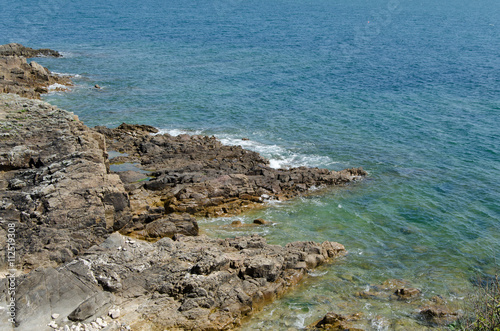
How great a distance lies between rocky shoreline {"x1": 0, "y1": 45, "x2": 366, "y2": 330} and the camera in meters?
16.5

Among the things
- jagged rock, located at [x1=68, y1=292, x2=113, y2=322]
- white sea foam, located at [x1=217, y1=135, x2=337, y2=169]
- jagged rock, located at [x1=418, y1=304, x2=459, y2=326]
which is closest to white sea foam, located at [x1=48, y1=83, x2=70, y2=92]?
white sea foam, located at [x1=217, y1=135, x2=337, y2=169]

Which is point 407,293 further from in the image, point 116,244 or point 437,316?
point 116,244

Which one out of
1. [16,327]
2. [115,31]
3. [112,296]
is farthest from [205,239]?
[115,31]

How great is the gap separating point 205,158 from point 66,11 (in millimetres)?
123673

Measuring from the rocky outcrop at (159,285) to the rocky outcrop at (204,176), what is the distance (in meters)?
7.21

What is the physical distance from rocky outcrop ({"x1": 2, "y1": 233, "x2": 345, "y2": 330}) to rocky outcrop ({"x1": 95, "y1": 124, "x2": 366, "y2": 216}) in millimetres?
7209

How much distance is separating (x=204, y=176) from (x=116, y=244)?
12.4 metres

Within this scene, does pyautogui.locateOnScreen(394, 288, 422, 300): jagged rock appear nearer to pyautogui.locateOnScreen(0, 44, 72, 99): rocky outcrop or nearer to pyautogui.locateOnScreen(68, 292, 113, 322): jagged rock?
pyautogui.locateOnScreen(68, 292, 113, 322): jagged rock

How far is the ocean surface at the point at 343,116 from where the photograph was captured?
23.9m

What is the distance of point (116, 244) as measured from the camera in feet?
64.6

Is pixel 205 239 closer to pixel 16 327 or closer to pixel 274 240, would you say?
pixel 274 240

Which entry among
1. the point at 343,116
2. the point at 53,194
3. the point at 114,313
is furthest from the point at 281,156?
the point at 114,313

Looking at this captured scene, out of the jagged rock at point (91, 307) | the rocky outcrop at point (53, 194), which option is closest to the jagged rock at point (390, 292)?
the jagged rock at point (91, 307)

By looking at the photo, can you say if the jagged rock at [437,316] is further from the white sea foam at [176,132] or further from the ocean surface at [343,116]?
the white sea foam at [176,132]
